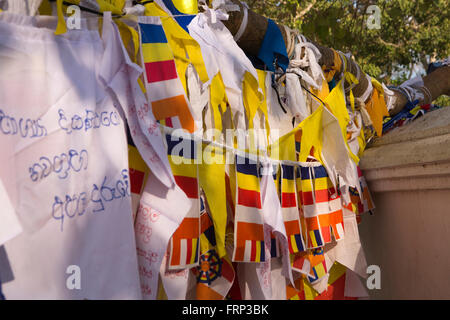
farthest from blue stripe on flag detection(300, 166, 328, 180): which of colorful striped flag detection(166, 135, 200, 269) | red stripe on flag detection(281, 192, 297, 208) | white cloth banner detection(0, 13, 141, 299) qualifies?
white cloth banner detection(0, 13, 141, 299)

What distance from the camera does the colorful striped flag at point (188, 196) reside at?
0.93 m

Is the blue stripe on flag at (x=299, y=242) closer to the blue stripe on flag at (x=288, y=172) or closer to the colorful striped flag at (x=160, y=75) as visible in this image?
the blue stripe on flag at (x=288, y=172)

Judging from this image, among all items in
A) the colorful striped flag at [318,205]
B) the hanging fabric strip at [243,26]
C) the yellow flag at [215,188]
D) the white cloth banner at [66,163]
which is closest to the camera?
the white cloth banner at [66,163]

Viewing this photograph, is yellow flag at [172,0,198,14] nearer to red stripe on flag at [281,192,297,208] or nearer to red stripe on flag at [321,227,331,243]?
red stripe on flag at [281,192,297,208]

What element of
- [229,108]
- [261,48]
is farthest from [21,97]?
[261,48]

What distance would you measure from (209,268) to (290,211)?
39 centimetres

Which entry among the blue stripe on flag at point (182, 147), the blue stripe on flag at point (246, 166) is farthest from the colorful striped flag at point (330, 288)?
the blue stripe on flag at point (182, 147)

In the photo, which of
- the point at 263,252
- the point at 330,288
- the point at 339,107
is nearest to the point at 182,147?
the point at 263,252

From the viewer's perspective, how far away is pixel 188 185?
97 cm

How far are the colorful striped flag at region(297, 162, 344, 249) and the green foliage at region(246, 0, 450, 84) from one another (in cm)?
328

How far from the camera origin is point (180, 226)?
3.09 feet

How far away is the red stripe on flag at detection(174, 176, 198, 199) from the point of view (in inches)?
37.8
